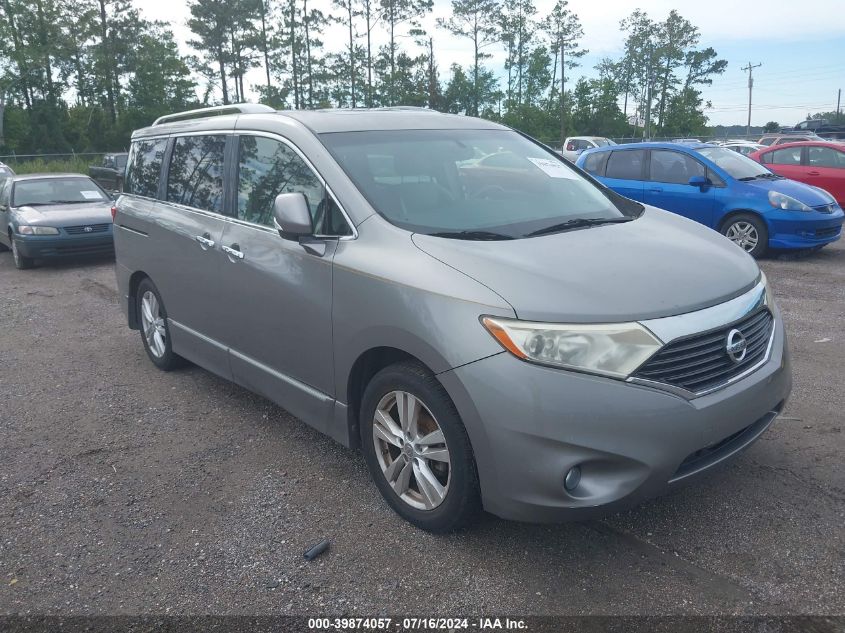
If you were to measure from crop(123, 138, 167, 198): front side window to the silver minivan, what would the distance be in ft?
2.53

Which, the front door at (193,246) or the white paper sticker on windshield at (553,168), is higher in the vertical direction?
the white paper sticker on windshield at (553,168)

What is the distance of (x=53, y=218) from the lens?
1094 cm

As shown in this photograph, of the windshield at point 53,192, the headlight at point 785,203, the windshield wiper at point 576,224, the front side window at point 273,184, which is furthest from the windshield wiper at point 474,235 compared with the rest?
the windshield at point 53,192

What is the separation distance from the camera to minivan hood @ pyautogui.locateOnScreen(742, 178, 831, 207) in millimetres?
9367

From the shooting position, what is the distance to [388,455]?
3283 mm

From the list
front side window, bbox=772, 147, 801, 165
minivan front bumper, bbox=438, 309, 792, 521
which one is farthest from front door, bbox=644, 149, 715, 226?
minivan front bumper, bbox=438, 309, 792, 521

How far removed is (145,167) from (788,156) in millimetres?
12143

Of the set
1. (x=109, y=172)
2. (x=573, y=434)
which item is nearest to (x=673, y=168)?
(x=573, y=434)

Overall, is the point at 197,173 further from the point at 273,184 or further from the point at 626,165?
the point at 626,165

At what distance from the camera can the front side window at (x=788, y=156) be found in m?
13.2

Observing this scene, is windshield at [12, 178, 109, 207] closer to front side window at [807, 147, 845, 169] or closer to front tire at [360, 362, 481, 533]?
front tire at [360, 362, 481, 533]

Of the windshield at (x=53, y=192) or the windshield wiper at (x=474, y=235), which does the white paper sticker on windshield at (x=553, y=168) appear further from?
the windshield at (x=53, y=192)

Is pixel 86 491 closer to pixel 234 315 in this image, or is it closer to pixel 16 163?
pixel 234 315

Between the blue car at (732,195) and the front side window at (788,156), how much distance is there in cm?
350
